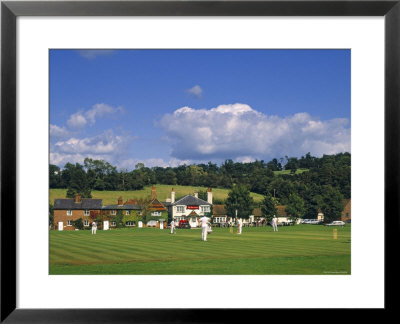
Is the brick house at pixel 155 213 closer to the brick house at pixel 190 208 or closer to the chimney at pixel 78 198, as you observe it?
the brick house at pixel 190 208

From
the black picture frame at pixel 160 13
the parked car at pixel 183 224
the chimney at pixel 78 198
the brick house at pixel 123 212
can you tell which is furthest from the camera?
the parked car at pixel 183 224

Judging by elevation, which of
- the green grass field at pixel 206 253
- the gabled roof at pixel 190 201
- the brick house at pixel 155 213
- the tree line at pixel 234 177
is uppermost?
the tree line at pixel 234 177

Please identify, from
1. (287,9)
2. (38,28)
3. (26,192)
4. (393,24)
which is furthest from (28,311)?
(393,24)

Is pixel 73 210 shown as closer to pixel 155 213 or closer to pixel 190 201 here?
pixel 155 213

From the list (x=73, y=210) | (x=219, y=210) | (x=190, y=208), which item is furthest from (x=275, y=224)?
(x=73, y=210)

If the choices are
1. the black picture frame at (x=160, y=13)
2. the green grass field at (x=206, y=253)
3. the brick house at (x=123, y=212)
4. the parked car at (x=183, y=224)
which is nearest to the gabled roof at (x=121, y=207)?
the brick house at (x=123, y=212)

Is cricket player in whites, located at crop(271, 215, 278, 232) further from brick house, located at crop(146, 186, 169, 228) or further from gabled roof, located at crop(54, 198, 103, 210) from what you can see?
gabled roof, located at crop(54, 198, 103, 210)

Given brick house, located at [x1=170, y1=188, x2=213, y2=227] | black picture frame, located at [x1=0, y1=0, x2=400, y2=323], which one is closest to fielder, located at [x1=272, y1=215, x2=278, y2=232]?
brick house, located at [x1=170, y1=188, x2=213, y2=227]

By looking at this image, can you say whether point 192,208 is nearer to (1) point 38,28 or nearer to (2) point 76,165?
(2) point 76,165
